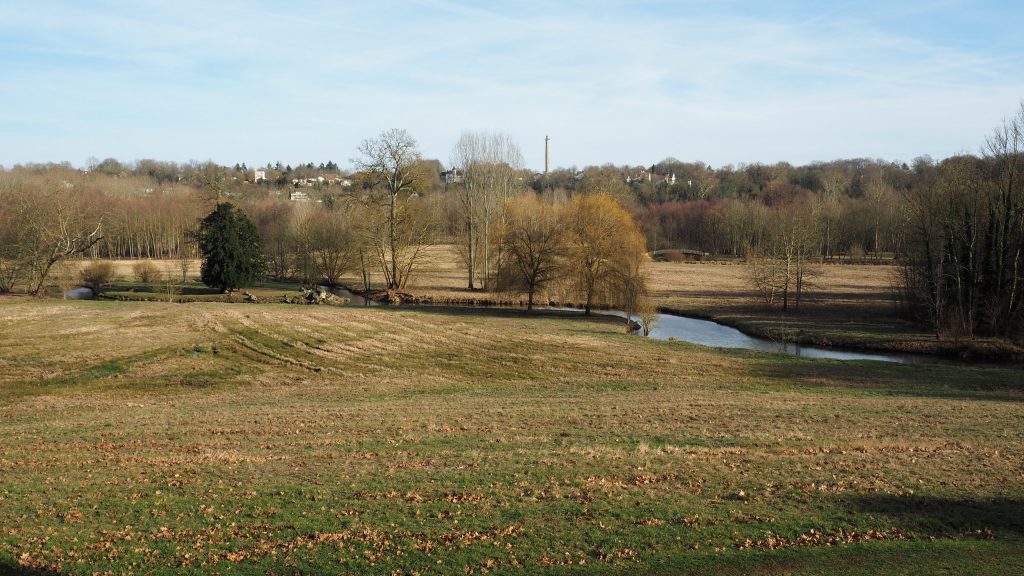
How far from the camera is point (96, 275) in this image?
205 ft

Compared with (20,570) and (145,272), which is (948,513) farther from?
(145,272)

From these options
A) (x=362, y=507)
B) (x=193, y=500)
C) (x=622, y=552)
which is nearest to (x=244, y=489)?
(x=193, y=500)

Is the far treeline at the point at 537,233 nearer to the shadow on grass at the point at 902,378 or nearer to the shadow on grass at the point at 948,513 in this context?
the shadow on grass at the point at 902,378

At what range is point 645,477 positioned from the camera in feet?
46.6

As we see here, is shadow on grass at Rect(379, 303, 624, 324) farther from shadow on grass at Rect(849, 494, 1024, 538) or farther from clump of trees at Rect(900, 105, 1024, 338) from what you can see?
shadow on grass at Rect(849, 494, 1024, 538)

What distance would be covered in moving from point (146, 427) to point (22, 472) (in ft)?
14.8

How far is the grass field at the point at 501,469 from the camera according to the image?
35.2 ft

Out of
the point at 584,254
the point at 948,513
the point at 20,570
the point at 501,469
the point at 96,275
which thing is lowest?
the point at 948,513

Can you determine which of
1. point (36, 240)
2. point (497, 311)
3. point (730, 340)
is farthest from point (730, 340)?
point (36, 240)

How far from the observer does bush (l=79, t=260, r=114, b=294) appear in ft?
205

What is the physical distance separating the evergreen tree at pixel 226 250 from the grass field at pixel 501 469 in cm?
2955

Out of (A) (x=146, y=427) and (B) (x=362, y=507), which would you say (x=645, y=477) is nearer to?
(B) (x=362, y=507)

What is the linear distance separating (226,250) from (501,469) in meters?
52.7

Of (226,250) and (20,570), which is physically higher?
(226,250)
